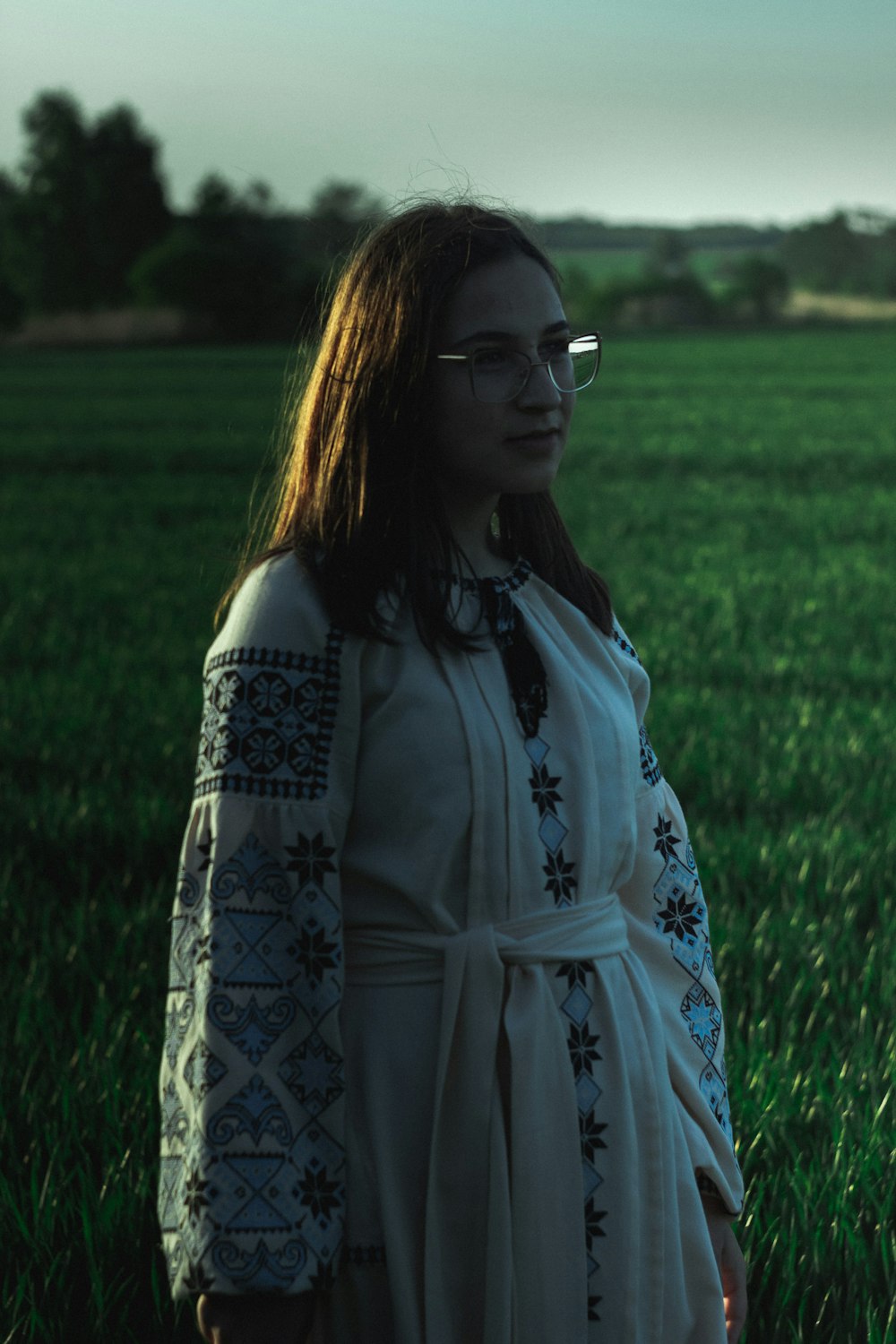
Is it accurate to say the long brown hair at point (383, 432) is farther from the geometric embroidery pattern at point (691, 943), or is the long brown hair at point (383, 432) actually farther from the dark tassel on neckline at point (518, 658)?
the geometric embroidery pattern at point (691, 943)

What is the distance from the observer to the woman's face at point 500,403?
58.5 inches

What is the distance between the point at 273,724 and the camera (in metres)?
1.37

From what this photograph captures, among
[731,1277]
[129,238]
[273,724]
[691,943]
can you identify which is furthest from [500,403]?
[129,238]

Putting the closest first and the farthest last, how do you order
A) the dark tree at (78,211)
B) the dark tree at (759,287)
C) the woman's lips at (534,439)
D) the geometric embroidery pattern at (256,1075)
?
the geometric embroidery pattern at (256,1075) → the woman's lips at (534,439) → the dark tree at (759,287) → the dark tree at (78,211)

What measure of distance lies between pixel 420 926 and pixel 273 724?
0.23 m

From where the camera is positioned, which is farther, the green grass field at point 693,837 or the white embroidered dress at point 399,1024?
the green grass field at point 693,837

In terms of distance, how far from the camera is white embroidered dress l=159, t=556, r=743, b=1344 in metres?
1.32

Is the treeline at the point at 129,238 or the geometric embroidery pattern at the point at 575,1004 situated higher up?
the treeline at the point at 129,238

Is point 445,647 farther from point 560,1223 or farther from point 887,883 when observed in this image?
point 887,883

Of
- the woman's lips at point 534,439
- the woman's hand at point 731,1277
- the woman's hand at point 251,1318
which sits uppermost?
the woman's lips at point 534,439

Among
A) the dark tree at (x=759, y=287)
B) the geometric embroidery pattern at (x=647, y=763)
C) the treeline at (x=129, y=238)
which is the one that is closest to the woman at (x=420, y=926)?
the geometric embroidery pattern at (x=647, y=763)

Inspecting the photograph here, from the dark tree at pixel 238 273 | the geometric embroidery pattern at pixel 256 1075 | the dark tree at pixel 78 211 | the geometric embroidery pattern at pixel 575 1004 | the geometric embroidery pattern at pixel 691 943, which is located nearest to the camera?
the geometric embroidery pattern at pixel 256 1075

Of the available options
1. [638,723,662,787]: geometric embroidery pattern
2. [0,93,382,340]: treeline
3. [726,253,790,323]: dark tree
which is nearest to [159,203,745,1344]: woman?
[638,723,662,787]: geometric embroidery pattern

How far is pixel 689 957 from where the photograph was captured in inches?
65.3
